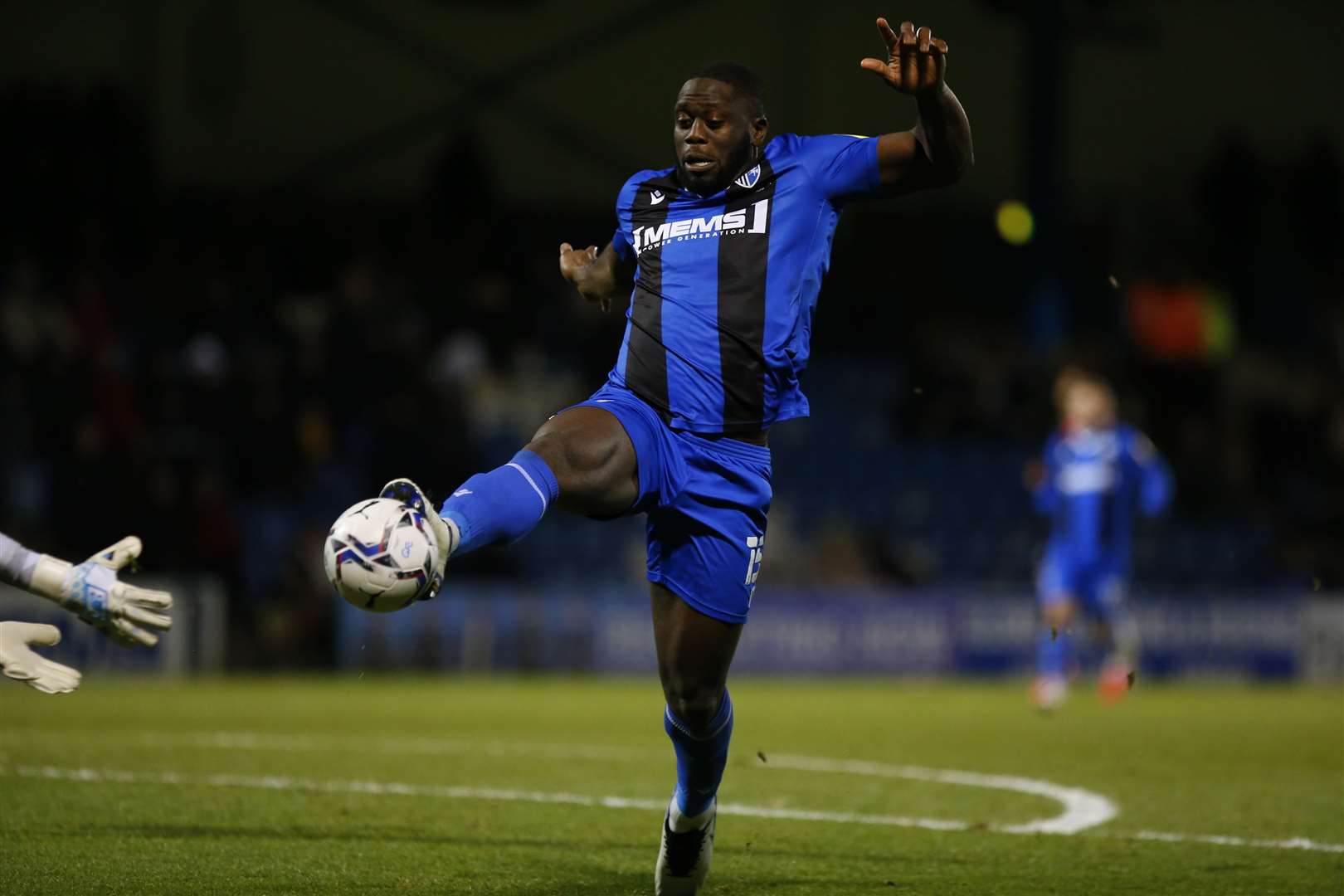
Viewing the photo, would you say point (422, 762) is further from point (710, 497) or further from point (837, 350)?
point (837, 350)

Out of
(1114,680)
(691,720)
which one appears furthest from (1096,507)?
(691,720)

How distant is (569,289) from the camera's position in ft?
67.3

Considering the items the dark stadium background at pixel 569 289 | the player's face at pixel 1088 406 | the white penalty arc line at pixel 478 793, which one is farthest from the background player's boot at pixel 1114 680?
the white penalty arc line at pixel 478 793

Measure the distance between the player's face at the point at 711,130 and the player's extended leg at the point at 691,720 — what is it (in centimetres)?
118

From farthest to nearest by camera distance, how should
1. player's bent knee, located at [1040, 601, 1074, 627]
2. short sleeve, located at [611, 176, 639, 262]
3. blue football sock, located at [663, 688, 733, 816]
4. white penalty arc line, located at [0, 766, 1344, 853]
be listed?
1. player's bent knee, located at [1040, 601, 1074, 627]
2. white penalty arc line, located at [0, 766, 1344, 853]
3. short sleeve, located at [611, 176, 639, 262]
4. blue football sock, located at [663, 688, 733, 816]

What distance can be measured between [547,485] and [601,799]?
296 cm

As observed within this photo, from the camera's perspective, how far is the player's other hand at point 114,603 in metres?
4.38

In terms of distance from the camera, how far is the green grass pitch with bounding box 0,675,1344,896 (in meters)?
5.37

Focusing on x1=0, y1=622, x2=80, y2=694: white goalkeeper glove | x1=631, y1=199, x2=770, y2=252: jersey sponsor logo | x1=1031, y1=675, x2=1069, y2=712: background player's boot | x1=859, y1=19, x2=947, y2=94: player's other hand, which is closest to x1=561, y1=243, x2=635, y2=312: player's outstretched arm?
x1=631, y1=199, x2=770, y2=252: jersey sponsor logo

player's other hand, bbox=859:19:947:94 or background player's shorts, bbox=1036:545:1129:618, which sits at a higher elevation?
player's other hand, bbox=859:19:947:94

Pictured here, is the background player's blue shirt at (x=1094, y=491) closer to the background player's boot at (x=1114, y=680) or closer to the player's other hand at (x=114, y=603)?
A: the background player's boot at (x=1114, y=680)

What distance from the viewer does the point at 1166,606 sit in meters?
17.7

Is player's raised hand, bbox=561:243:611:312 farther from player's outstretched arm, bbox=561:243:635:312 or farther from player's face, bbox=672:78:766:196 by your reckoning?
player's face, bbox=672:78:766:196

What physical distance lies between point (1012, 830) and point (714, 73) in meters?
2.88
